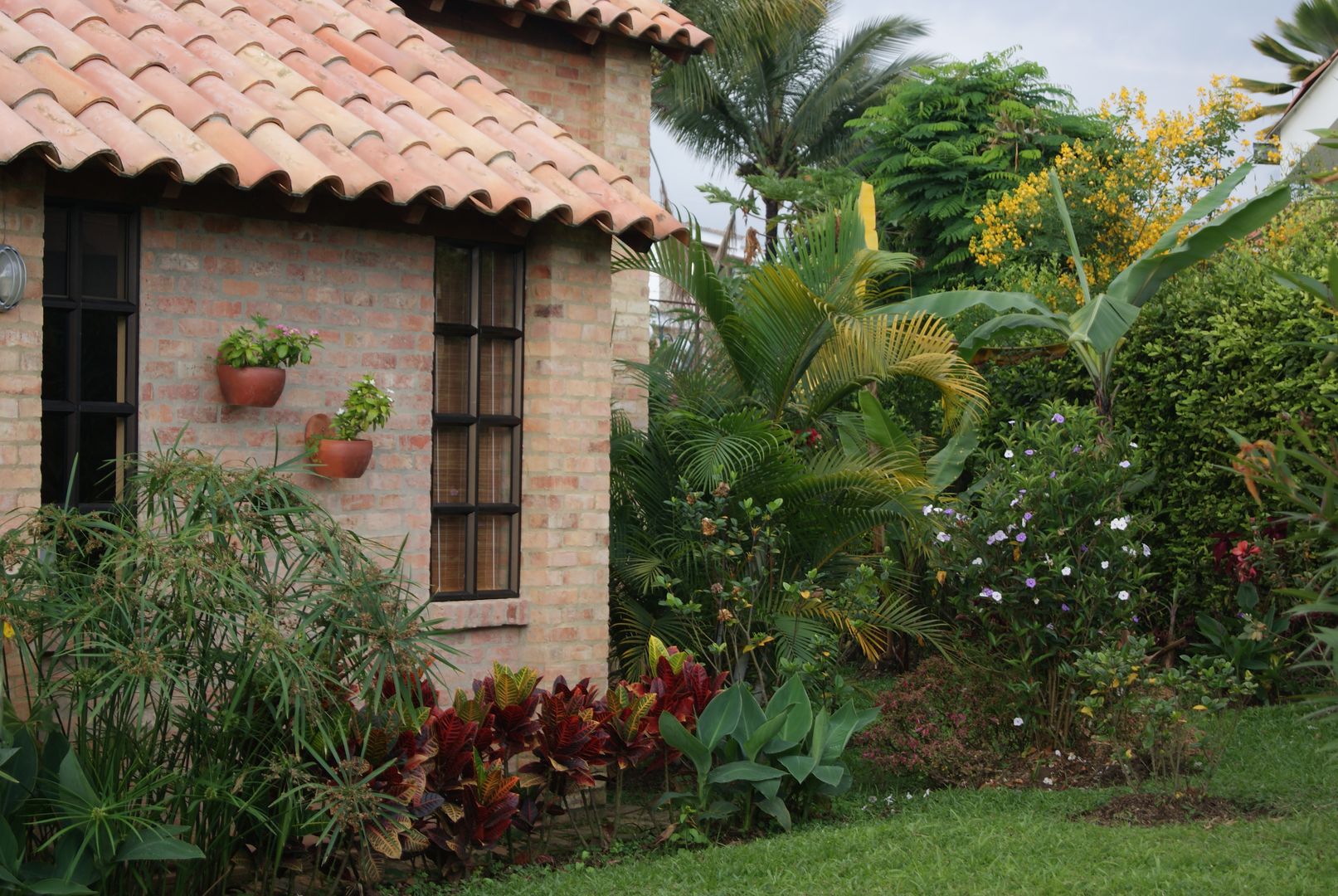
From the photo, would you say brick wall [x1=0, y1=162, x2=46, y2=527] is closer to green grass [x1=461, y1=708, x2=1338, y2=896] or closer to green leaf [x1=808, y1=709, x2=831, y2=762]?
green grass [x1=461, y1=708, x2=1338, y2=896]

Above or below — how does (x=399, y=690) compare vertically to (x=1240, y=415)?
below

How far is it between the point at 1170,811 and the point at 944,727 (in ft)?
5.11

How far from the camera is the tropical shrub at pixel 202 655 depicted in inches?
181

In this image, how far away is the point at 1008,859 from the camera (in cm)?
548

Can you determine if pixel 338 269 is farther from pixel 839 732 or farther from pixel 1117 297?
pixel 1117 297

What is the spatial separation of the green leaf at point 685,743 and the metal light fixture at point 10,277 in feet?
11.4

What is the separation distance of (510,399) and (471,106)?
68.8 inches

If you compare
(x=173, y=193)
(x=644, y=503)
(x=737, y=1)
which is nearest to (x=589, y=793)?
(x=644, y=503)

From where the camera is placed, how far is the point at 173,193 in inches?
222

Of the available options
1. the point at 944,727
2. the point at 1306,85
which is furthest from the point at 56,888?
the point at 1306,85

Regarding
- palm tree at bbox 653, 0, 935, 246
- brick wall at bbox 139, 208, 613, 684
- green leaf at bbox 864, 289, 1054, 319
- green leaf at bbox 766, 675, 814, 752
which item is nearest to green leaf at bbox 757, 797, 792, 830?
green leaf at bbox 766, 675, 814, 752

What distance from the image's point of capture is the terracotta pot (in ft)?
19.1

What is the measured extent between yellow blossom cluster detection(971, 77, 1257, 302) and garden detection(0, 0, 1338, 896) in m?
1.00

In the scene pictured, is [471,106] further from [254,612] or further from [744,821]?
[744,821]
